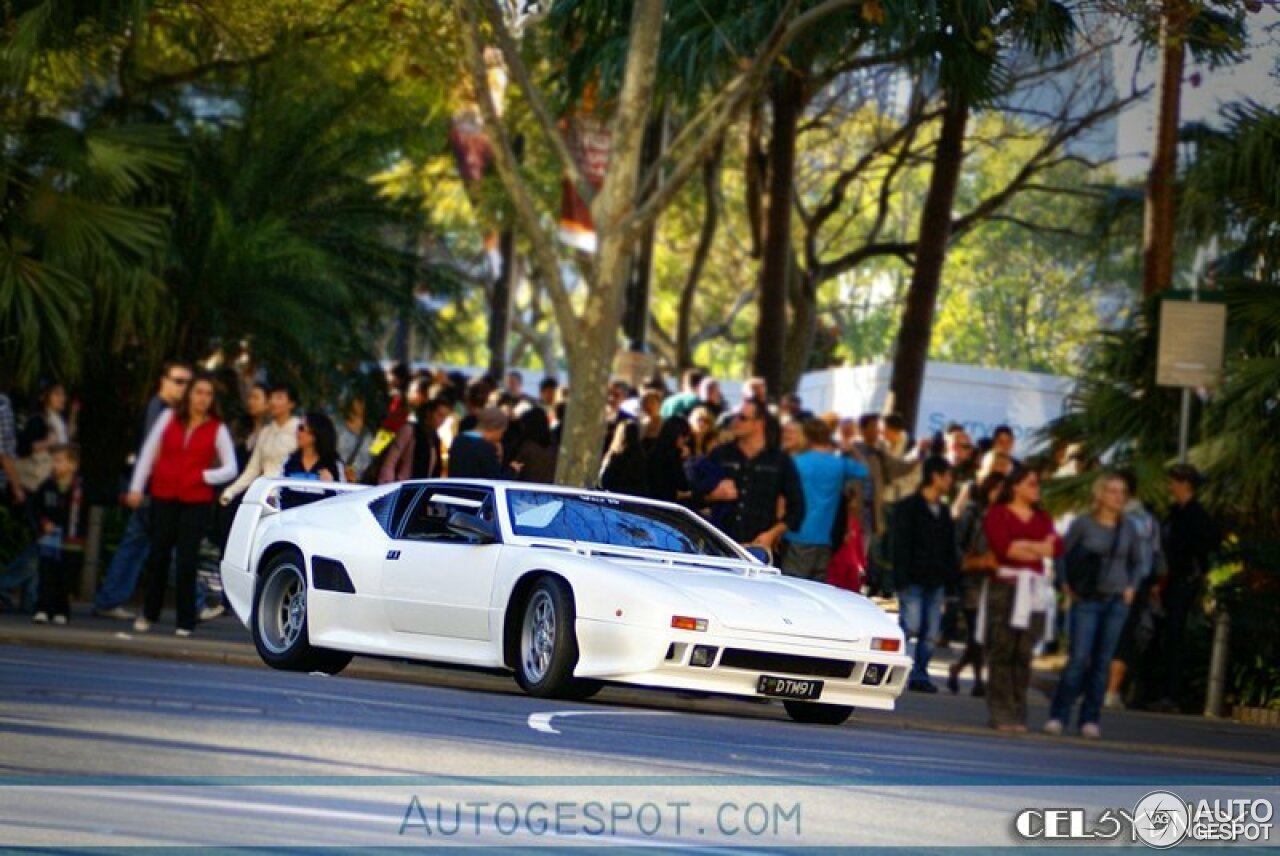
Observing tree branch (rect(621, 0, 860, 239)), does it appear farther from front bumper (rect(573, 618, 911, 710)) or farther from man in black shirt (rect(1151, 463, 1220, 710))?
front bumper (rect(573, 618, 911, 710))

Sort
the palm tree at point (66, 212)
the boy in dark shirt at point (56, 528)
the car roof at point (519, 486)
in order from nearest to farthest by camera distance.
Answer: the car roof at point (519, 486) < the boy in dark shirt at point (56, 528) < the palm tree at point (66, 212)

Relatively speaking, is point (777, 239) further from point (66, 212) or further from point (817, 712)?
point (817, 712)

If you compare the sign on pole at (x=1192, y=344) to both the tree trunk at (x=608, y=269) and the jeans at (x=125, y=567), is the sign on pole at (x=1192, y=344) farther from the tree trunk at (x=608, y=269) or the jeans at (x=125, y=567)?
the jeans at (x=125, y=567)

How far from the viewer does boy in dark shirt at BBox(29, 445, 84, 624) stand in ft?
67.8

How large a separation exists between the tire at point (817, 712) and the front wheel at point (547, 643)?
157cm

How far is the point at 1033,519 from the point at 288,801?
977 cm

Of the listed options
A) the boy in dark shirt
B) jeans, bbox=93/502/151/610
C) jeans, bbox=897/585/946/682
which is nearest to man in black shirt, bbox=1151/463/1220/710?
jeans, bbox=897/585/946/682

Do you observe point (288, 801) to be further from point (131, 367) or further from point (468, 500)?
point (131, 367)

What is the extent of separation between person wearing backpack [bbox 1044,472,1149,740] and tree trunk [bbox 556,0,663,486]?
15.4 feet

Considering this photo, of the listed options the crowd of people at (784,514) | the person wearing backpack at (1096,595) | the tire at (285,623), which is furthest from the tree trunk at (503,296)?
the tire at (285,623)

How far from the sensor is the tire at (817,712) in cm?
1648

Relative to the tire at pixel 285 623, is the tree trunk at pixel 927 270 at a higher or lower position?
higher

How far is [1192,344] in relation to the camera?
22.7 meters

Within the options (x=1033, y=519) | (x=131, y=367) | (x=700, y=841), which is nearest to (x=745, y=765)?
(x=700, y=841)
